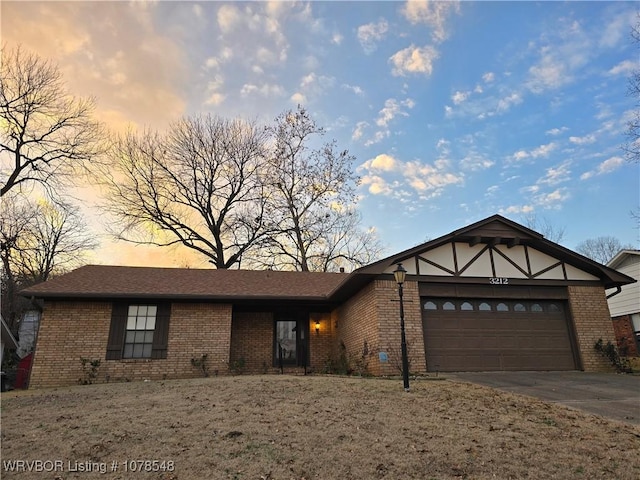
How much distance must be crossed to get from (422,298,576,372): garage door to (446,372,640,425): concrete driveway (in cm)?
52

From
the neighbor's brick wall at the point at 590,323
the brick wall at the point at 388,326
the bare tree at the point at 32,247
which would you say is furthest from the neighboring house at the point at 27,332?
the neighbor's brick wall at the point at 590,323

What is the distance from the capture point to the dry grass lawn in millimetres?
4617

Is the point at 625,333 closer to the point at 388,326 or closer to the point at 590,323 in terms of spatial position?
the point at 590,323

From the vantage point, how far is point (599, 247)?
148 ft

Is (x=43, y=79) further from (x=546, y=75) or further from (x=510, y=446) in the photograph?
(x=510, y=446)

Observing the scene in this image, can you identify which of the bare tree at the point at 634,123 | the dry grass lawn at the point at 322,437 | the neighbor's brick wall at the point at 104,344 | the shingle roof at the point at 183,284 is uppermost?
the bare tree at the point at 634,123

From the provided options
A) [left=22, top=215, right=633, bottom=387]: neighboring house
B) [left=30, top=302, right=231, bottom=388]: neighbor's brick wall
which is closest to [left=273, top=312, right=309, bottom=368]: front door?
[left=22, top=215, right=633, bottom=387]: neighboring house

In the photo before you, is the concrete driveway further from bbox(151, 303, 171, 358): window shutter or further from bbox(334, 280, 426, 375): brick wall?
bbox(151, 303, 171, 358): window shutter

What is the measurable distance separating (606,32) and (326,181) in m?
17.7

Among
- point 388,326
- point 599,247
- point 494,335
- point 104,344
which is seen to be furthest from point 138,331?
point 599,247

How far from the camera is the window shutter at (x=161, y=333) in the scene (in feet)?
43.0

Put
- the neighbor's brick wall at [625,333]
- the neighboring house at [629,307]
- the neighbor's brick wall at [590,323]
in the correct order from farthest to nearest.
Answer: the neighboring house at [629,307], the neighbor's brick wall at [625,333], the neighbor's brick wall at [590,323]

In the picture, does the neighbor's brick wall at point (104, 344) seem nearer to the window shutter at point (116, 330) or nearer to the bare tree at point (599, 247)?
the window shutter at point (116, 330)

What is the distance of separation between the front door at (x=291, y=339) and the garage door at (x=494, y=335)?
496 cm
